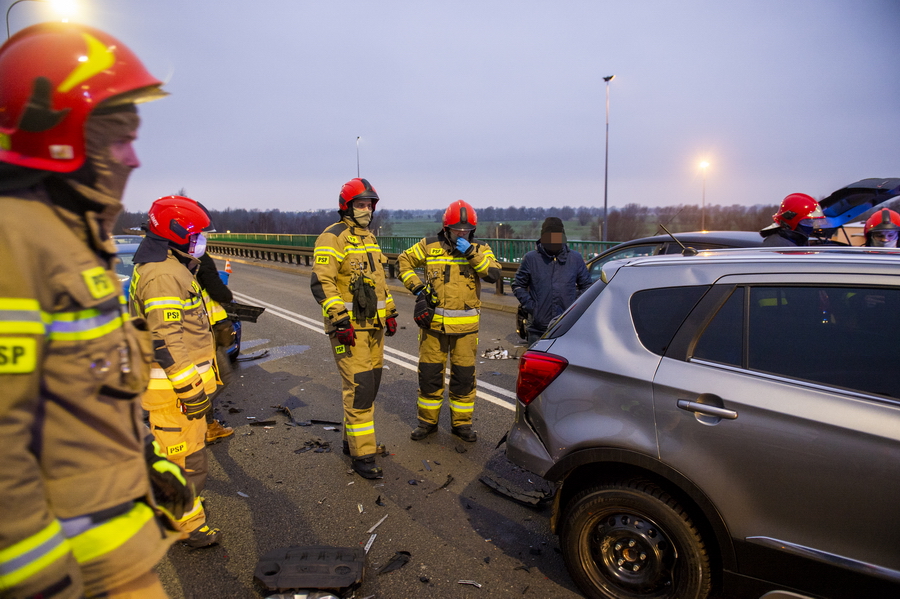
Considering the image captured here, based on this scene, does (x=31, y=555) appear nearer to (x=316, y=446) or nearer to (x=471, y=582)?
(x=471, y=582)

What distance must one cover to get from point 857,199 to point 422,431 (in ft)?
17.6

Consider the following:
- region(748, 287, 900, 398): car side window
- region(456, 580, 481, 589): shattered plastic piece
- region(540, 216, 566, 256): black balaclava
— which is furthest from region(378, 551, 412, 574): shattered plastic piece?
region(540, 216, 566, 256): black balaclava

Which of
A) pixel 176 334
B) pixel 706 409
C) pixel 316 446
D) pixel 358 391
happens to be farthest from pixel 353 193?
pixel 706 409

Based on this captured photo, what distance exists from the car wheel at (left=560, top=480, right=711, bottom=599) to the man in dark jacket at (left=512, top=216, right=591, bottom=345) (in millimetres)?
2660

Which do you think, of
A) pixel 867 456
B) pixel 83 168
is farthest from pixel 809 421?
pixel 83 168

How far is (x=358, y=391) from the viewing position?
4027 millimetres

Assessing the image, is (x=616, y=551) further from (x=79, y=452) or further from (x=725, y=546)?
(x=79, y=452)

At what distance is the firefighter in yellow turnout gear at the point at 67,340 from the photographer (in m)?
1.09

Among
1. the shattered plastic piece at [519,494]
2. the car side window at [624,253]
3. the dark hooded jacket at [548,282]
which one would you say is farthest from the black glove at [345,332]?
the car side window at [624,253]

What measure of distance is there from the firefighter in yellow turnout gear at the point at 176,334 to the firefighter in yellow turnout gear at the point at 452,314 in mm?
1938

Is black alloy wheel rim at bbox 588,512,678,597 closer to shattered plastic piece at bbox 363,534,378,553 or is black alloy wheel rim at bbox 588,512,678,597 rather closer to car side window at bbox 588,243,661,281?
shattered plastic piece at bbox 363,534,378,553

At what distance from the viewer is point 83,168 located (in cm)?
129

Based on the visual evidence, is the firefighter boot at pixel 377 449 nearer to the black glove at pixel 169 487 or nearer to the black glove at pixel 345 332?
the black glove at pixel 345 332

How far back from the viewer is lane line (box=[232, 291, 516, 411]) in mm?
5613
